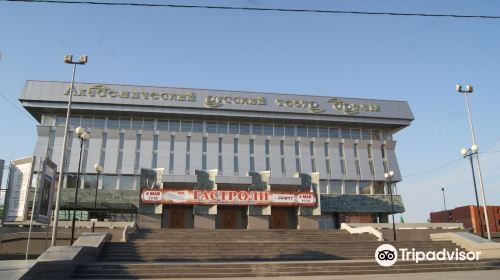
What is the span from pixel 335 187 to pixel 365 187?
421 centimetres

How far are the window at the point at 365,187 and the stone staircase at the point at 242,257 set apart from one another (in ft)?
65.2

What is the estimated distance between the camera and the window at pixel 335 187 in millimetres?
48812

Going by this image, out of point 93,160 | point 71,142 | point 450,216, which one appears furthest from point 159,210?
point 450,216

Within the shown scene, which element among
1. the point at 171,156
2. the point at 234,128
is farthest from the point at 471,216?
the point at 171,156

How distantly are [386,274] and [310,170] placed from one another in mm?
32357

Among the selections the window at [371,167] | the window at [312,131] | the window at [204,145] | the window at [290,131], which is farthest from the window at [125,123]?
the window at [371,167]

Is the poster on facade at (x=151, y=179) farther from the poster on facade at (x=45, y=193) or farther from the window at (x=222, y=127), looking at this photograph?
the poster on facade at (x=45, y=193)

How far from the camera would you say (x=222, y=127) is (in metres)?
50.3

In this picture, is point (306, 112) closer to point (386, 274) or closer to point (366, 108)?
point (366, 108)

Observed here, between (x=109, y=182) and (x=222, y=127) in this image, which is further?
(x=222, y=127)

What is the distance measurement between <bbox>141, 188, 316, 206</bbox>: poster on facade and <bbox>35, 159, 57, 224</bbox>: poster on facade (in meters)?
18.1

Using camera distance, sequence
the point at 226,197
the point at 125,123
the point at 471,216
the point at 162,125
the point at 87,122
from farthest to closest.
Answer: the point at 471,216
the point at 162,125
the point at 125,123
the point at 87,122
the point at 226,197

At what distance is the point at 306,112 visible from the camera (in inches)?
2028

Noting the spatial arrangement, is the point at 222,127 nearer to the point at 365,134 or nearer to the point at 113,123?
the point at 113,123
